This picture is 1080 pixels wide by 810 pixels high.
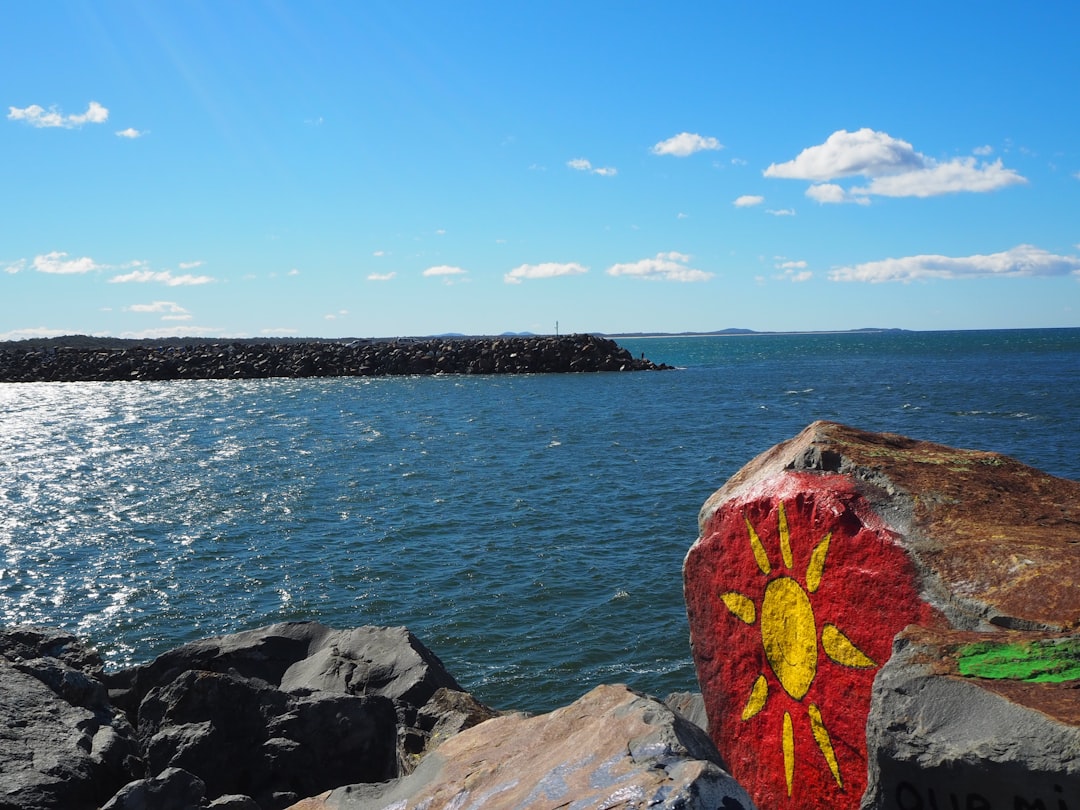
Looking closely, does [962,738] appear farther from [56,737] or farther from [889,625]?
[56,737]

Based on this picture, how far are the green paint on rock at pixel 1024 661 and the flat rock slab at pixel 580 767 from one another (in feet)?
3.27

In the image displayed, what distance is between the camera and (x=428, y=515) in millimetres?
19500

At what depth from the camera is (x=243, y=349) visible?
263 feet

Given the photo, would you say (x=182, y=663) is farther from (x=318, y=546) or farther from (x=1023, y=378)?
(x=1023, y=378)

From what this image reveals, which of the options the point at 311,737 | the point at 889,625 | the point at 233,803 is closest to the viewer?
the point at 889,625

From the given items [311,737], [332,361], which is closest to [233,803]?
[311,737]

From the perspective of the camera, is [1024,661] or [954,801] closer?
[954,801]

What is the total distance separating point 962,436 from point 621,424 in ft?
40.7

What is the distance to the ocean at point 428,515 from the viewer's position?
12.4 meters

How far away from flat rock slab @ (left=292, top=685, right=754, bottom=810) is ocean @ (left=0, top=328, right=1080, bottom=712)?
5.46 metres

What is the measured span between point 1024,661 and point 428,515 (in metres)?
16.7

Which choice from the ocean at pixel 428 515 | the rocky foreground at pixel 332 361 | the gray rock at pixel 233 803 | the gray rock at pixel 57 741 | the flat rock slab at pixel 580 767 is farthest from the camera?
the rocky foreground at pixel 332 361

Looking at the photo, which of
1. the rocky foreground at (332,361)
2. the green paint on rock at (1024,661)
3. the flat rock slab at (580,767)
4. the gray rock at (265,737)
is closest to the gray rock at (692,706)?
the flat rock slab at (580,767)

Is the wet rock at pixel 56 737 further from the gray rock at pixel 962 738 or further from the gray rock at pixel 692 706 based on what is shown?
the gray rock at pixel 962 738
